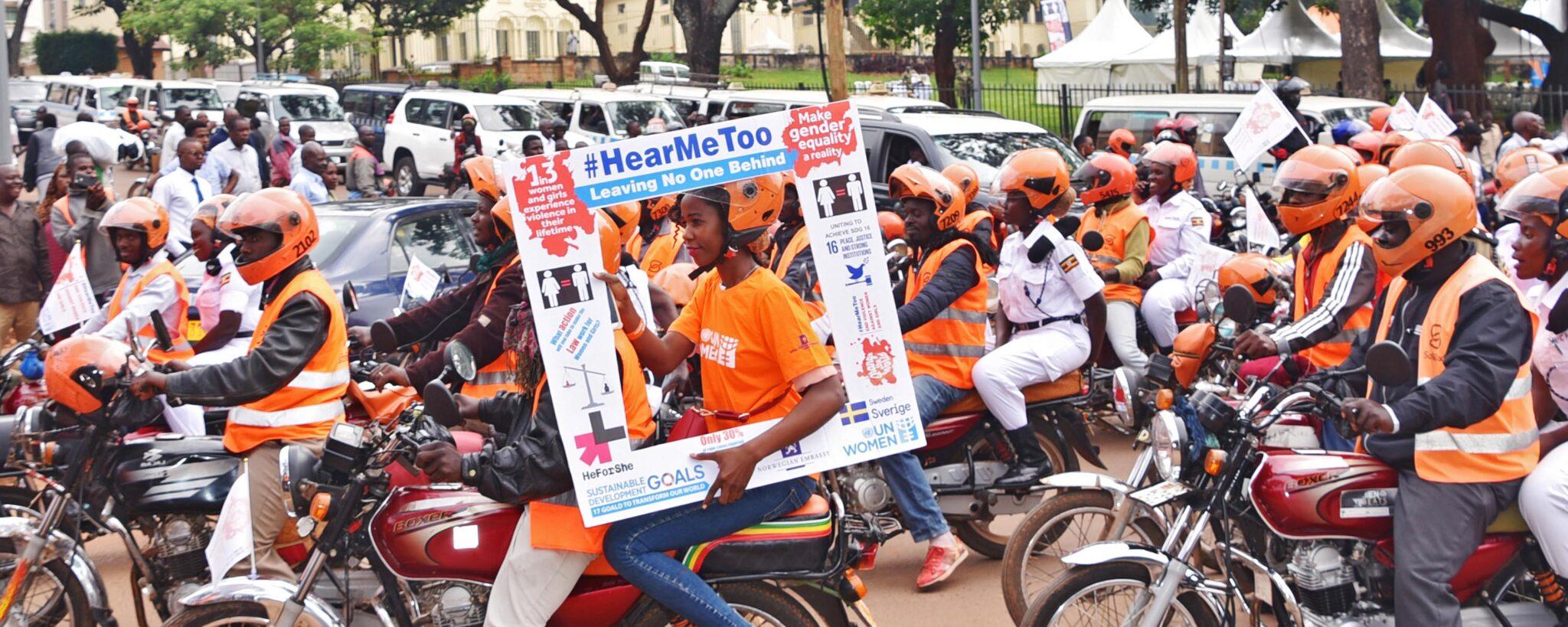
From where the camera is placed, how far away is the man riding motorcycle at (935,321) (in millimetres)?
6004

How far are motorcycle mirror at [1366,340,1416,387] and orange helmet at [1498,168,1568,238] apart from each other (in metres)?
1.49

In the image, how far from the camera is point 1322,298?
599cm

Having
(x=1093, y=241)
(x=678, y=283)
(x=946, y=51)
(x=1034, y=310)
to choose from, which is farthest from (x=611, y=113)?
(x=1034, y=310)

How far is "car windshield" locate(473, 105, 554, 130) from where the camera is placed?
23.2 metres

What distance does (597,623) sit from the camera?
4398 millimetres

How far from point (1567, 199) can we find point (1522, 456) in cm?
109

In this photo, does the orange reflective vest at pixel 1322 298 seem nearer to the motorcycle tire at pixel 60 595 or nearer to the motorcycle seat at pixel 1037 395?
the motorcycle seat at pixel 1037 395

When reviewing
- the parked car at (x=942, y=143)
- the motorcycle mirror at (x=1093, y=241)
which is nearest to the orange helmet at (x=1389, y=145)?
the parked car at (x=942, y=143)

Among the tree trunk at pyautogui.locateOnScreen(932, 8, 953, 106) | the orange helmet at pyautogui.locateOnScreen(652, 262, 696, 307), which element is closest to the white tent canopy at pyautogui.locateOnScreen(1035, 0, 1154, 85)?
the tree trunk at pyautogui.locateOnScreen(932, 8, 953, 106)

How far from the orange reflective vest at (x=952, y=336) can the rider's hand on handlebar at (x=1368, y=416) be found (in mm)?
2345

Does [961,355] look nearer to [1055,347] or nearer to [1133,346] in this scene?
[1055,347]

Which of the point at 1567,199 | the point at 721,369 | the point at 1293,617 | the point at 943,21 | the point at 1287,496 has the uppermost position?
the point at 943,21

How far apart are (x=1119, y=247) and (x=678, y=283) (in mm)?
2719

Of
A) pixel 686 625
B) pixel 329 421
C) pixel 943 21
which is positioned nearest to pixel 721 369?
pixel 686 625
